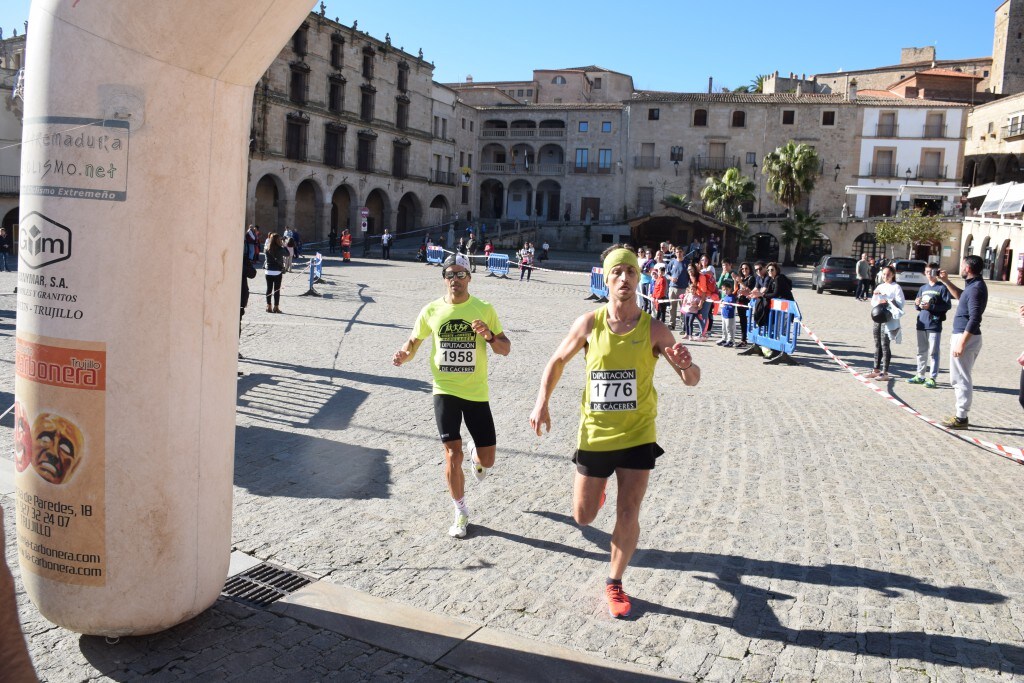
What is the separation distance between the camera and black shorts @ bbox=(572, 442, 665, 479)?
471cm

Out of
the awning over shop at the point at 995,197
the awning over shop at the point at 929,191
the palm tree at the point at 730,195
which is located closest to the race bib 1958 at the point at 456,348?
the awning over shop at the point at 995,197

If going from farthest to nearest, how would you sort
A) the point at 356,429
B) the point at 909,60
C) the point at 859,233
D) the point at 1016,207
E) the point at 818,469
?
the point at 909,60
the point at 859,233
the point at 1016,207
the point at 356,429
the point at 818,469

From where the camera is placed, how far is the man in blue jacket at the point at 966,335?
9141 mm

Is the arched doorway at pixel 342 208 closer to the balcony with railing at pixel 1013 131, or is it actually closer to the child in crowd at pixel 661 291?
the child in crowd at pixel 661 291

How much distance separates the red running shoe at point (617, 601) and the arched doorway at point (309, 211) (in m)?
50.4

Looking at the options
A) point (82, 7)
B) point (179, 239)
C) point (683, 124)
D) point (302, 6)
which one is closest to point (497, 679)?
point (179, 239)

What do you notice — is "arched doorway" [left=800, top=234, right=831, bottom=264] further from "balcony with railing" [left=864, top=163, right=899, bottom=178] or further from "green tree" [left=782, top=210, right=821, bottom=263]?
"balcony with railing" [left=864, top=163, right=899, bottom=178]

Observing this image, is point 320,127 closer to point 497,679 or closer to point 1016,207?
point 1016,207

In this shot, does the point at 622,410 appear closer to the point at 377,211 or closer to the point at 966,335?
the point at 966,335

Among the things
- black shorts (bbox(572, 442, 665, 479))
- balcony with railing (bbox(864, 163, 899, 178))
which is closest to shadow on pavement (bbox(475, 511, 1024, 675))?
black shorts (bbox(572, 442, 665, 479))

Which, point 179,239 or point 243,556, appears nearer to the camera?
point 179,239

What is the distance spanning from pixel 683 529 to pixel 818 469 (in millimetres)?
2188

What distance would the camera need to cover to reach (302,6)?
12.8ft

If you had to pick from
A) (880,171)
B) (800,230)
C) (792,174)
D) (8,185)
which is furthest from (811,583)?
(880,171)
